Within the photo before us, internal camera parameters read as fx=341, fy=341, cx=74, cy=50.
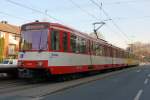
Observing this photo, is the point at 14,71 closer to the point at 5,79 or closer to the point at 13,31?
the point at 5,79

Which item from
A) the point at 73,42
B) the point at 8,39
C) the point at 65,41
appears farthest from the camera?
the point at 8,39

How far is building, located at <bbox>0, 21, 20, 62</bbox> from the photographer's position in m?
71.8

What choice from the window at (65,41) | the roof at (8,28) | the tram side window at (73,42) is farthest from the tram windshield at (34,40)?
the roof at (8,28)

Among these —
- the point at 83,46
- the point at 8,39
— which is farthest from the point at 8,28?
the point at 83,46

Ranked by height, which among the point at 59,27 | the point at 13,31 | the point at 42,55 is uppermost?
the point at 13,31

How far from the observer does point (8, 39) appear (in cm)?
7488

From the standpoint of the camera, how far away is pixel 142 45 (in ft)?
506

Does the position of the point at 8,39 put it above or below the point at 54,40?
above

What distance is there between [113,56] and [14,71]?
18.1 metres

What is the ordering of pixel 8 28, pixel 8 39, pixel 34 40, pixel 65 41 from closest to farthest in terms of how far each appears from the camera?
pixel 34 40 < pixel 65 41 < pixel 8 39 < pixel 8 28

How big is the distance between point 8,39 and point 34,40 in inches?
2248

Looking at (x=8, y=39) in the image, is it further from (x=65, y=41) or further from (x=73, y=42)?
(x=65, y=41)

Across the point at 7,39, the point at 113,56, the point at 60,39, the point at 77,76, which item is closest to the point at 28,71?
the point at 60,39

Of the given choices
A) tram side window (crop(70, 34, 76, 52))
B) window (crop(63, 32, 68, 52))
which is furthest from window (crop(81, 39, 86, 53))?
window (crop(63, 32, 68, 52))
